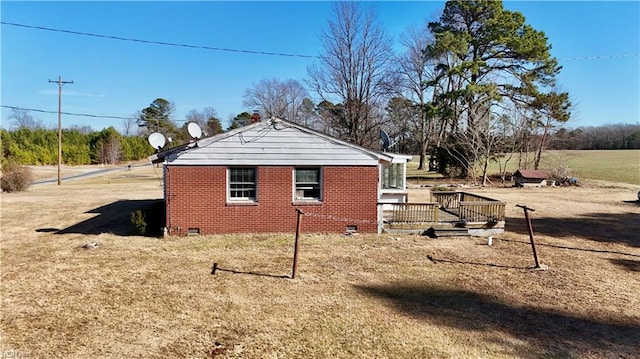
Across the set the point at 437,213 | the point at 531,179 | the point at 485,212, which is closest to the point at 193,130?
the point at 437,213

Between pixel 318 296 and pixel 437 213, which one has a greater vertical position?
pixel 437 213

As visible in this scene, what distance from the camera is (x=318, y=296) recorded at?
7.73 metres

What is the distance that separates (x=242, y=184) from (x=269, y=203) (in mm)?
1114

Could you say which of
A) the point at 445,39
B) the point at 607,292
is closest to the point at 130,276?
the point at 607,292

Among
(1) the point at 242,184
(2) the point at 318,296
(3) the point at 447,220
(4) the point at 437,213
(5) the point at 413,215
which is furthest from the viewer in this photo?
(3) the point at 447,220

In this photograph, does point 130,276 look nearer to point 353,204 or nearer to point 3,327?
point 3,327

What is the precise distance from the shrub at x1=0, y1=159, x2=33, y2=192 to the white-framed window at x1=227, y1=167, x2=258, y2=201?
22.1 meters

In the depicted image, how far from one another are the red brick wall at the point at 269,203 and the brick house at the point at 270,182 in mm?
31

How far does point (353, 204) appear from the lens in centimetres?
1330

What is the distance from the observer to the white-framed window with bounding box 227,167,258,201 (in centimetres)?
1289

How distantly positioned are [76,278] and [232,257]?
354 cm

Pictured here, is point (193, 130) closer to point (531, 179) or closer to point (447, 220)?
point (447, 220)

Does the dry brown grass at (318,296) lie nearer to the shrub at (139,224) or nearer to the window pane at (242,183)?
the shrub at (139,224)

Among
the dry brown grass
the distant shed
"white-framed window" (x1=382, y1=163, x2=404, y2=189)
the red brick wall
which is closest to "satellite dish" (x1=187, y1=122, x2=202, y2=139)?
the red brick wall
